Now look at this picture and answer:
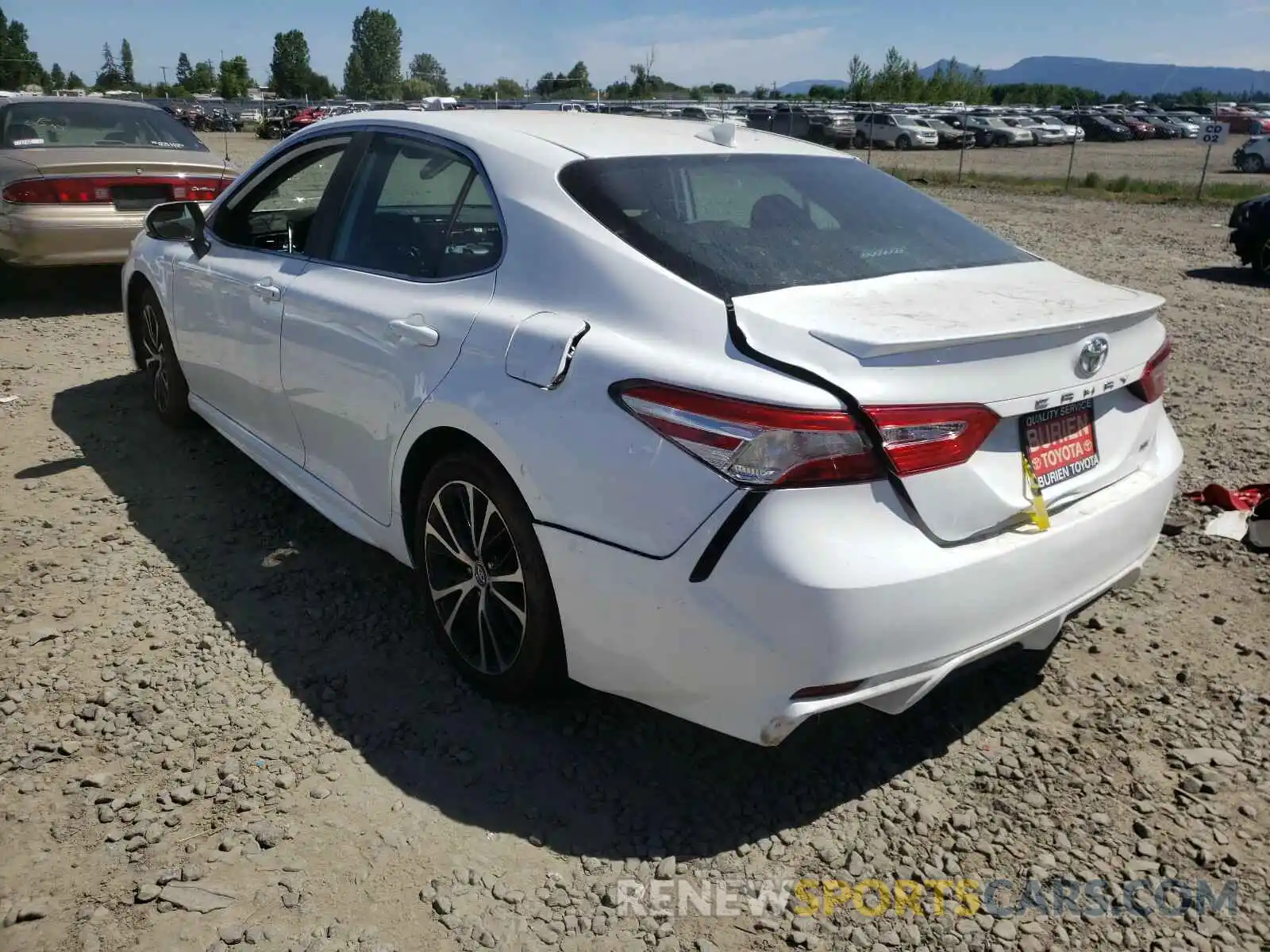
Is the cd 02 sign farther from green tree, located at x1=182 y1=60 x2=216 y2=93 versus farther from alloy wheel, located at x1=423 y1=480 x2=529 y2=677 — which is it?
green tree, located at x1=182 y1=60 x2=216 y2=93

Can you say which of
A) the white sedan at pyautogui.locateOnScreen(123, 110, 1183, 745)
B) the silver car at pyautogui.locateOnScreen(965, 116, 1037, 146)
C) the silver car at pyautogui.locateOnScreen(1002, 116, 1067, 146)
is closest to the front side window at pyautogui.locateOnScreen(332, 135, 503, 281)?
the white sedan at pyautogui.locateOnScreen(123, 110, 1183, 745)

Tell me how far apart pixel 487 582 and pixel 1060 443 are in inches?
63.6

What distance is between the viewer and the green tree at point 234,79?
90688 mm

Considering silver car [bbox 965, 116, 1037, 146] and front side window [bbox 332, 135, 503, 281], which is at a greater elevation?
silver car [bbox 965, 116, 1037, 146]

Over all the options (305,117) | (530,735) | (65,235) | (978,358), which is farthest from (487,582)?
(305,117)

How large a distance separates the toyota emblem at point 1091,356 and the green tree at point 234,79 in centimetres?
9703

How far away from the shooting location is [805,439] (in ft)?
7.25

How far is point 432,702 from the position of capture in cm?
315

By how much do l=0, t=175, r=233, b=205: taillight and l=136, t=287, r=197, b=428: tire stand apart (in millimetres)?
2379

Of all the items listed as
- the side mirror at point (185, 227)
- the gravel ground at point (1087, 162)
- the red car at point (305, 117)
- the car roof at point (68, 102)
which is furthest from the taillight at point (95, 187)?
the red car at point (305, 117)

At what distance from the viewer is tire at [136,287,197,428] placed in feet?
16.6

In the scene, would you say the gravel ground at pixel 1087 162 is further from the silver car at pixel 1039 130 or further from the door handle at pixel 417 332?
the door handle at pixel 417 332

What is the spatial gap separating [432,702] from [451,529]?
552 millimetres

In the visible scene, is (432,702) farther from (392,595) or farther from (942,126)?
(942,126)
